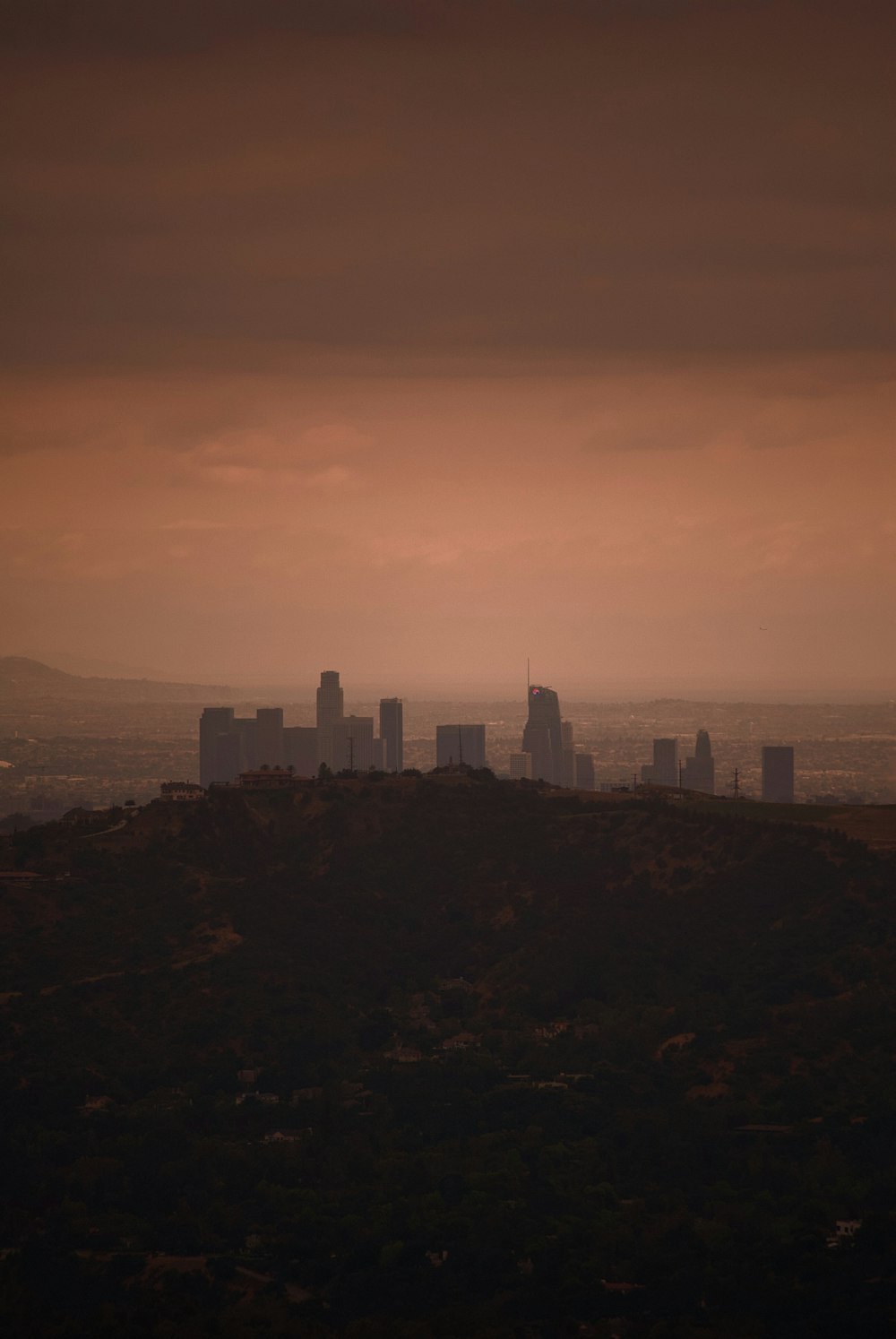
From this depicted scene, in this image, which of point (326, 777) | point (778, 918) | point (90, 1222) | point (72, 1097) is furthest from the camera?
point (326, 777)

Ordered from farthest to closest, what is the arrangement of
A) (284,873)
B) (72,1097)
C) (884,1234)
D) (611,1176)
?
(284,873), (72,1097), (611,1176), (884,1234)

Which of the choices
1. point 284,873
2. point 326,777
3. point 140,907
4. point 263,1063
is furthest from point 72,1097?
point 326,777

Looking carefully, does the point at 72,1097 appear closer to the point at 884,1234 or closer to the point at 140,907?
the point at 140,907

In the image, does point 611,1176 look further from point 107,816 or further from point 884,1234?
point 107,816

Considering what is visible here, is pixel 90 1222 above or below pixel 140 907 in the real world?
below

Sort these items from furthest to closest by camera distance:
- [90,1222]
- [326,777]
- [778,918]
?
1. [326,777]
2. [778,918]
3. [90,1222]

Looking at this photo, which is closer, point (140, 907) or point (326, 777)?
point (140, 907)

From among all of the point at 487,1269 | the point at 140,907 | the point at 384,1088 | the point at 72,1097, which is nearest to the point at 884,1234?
the point at 487,1269
